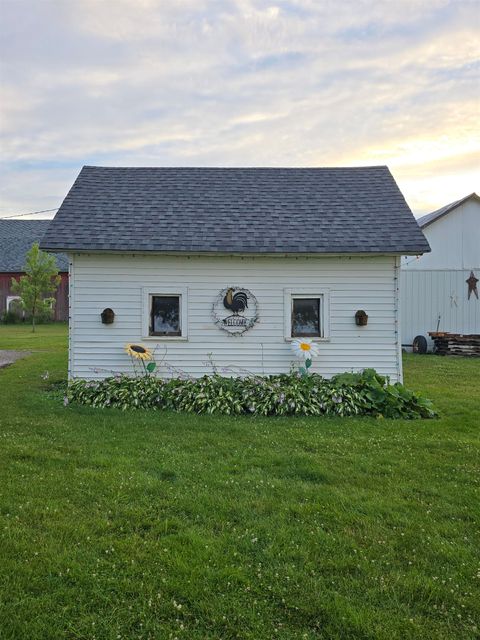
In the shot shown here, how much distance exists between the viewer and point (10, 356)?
14.7 m

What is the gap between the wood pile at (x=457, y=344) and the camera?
50.3ft

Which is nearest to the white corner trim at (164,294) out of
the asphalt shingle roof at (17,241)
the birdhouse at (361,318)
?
the birdhouse at (361,318)

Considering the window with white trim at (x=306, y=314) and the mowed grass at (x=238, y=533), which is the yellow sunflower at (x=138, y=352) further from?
the window with white trim at (x=306, y=314)

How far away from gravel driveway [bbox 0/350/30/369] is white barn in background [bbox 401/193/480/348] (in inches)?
534

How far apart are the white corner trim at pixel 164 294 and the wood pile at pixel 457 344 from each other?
10644 mm

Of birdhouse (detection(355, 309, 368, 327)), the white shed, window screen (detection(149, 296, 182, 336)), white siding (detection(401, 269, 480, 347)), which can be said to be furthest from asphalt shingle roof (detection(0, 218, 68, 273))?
birdhouse (detection(355, 309, 368, 327))

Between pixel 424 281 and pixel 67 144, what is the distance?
14.0 meters

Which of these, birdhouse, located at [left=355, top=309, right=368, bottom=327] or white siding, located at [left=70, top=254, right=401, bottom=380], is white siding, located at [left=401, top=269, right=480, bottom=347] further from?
birdhouse, located at [left=355, top=309, right=368, bottom=327]

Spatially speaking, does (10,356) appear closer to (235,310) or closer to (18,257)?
(235,310)

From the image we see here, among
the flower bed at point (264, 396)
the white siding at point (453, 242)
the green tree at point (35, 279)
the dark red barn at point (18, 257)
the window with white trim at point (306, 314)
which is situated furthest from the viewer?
the dark red barn at point (18, 257)

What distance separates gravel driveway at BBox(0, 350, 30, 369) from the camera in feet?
43.3

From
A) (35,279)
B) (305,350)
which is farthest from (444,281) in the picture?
(35,279)

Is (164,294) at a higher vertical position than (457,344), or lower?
higher

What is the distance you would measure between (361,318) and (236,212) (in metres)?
3.57
